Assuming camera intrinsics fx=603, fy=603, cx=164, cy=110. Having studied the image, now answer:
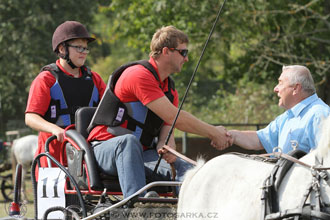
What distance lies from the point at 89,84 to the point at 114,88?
3.87ft

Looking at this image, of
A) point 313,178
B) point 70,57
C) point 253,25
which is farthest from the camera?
point 253,25

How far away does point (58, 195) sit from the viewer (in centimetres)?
447

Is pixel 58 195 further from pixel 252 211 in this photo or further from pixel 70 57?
pixel 252 211

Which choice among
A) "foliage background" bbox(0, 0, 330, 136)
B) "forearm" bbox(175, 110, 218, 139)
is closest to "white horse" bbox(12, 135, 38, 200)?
"foliage background" bbox(0, 0, 330, 136)

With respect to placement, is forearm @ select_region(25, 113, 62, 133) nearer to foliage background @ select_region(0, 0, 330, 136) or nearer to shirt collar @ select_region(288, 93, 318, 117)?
shirt collar @ select_region(288, 93, 318, 117)

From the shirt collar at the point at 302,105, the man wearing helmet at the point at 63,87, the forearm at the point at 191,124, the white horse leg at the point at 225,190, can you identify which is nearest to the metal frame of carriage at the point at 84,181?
the forearm at the point at 191,124

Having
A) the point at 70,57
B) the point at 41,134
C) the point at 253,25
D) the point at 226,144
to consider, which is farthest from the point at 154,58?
the point at 253,25

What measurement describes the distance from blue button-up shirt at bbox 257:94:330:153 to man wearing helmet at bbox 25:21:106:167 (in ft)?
6.29

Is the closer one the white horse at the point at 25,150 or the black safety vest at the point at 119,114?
the black safety vest at the point at 119,114

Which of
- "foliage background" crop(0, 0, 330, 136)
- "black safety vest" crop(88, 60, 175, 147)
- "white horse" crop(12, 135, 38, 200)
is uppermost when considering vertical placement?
"foliage background" crop(0, 0, 330, 136)

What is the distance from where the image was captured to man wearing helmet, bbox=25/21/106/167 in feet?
16.9

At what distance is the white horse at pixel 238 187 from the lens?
260cm

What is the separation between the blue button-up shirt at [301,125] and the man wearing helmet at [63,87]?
192 cm

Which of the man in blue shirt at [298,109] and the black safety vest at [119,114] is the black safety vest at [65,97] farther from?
the man in blue shirt at [298,109]
